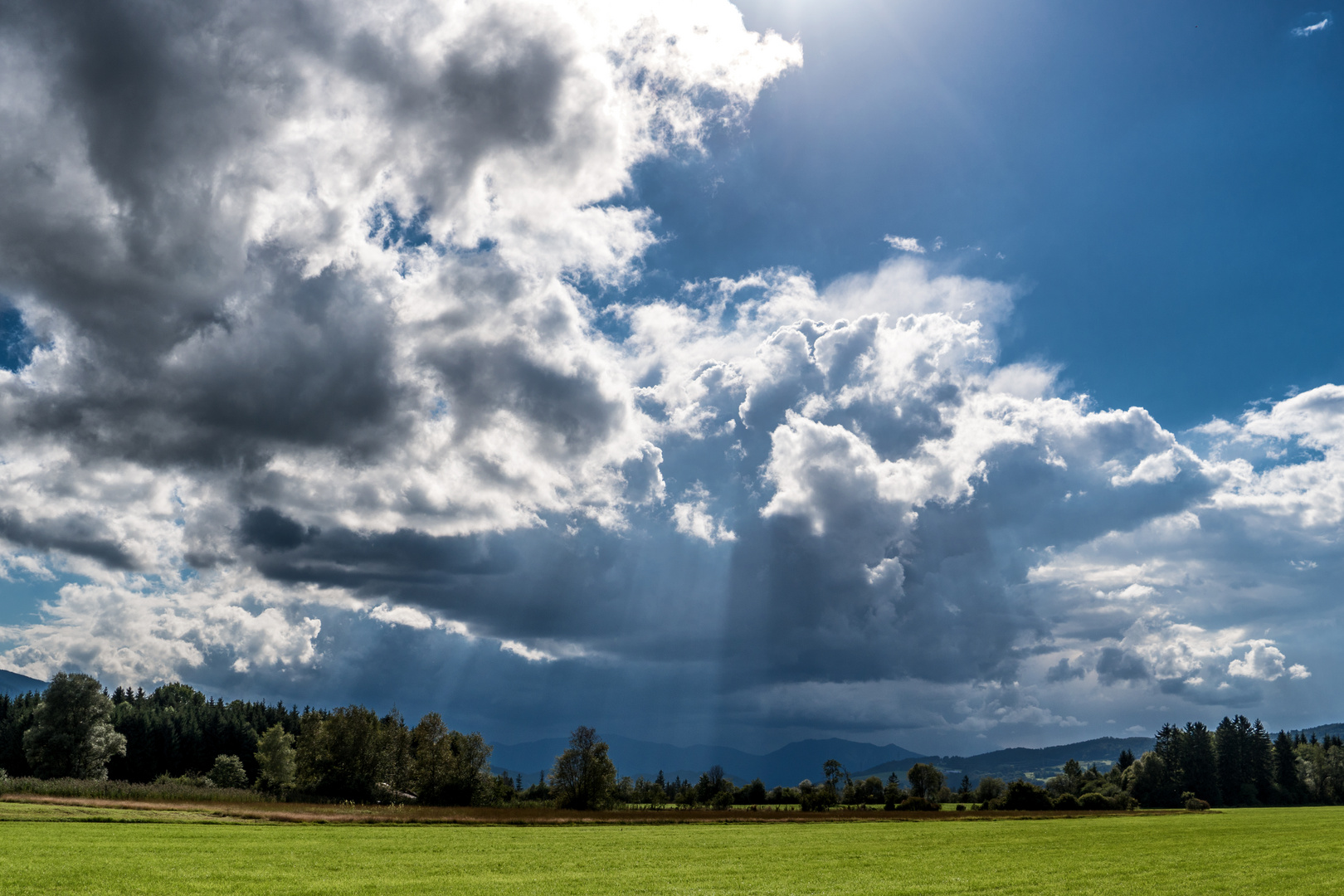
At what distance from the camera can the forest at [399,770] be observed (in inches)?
4796

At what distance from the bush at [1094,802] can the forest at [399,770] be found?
13.0 inches

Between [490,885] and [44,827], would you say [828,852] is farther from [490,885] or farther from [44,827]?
[44,827]

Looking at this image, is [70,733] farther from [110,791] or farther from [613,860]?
[613,860]

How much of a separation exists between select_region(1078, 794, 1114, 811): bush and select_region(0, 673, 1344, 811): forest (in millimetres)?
331

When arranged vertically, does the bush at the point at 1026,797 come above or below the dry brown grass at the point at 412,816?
below

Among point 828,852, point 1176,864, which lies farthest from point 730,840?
point 1176,864

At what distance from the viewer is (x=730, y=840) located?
61969mm

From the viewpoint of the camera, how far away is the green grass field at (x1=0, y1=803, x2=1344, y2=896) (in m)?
32.3

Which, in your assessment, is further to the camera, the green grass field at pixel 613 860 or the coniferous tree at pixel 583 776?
the coniferous tree at pixel 583 776

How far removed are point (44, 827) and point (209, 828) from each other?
10.2 metres

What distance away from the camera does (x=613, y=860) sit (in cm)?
4403

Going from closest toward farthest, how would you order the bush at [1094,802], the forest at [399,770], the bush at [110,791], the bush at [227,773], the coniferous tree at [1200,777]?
the bush at [110,791] → the forest at [399,770] → the bush at [227,773] → the bush at [1094,802] → the coniferous tree at [1200,777]

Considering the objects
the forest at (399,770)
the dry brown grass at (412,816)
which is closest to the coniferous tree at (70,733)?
the forest at (399,770)

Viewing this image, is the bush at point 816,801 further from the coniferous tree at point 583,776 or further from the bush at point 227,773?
the bush at point 227,773
